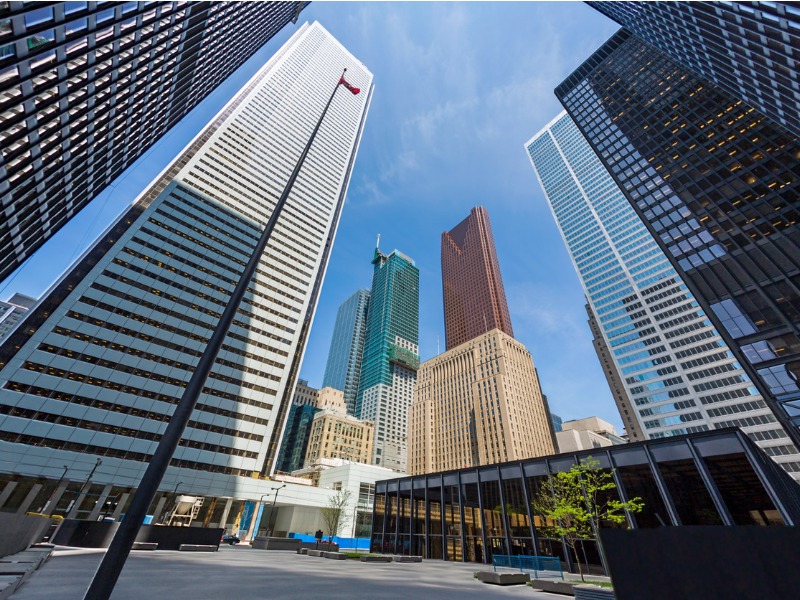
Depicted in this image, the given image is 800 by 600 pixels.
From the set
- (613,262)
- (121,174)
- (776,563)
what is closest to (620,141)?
(613,262)

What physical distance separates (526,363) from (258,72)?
149 meters

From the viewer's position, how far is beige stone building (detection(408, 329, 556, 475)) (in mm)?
113938

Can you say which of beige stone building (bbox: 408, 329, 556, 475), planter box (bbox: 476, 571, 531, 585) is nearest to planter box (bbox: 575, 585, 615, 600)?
planter box (bbox: 476, 571, 531, 585)

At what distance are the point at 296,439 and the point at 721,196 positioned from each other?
15555 cm

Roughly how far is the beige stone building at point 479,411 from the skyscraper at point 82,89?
11516 centimetres

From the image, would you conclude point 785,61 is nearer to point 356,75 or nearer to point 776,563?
point 776,563

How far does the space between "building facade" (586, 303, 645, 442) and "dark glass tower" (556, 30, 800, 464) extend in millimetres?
48785

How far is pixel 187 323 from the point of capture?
2699 inches

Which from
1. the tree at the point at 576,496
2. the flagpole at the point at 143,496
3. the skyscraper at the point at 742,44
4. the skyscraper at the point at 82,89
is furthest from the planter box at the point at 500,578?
the skyscraper at the point at 742,44

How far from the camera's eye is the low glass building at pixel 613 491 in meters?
24.8

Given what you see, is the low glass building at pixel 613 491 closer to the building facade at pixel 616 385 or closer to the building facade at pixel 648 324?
the building facade at pixel 648 324

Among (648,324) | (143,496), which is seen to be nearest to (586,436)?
(648,324)

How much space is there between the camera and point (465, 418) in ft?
412

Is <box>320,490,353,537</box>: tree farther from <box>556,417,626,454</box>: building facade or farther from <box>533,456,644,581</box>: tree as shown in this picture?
<box>556,417,626,454</box>: building facade
